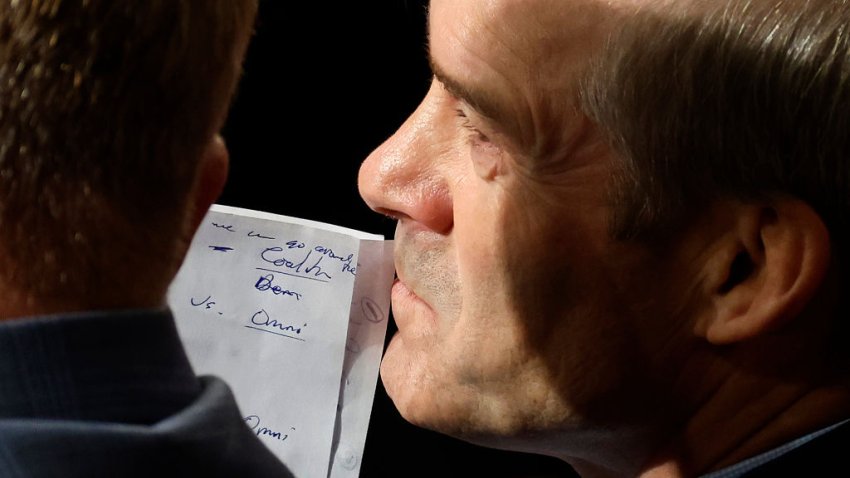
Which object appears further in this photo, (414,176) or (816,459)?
(414,176)

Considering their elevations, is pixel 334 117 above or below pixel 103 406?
below

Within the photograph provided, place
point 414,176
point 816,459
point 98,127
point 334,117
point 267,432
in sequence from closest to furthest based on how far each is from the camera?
point 98,127
point 816,459
point 414,176
point 267,432
point 334,117

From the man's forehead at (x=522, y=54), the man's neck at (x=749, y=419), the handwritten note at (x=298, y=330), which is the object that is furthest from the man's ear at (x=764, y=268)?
the handwritten note at (x=298, y=330)

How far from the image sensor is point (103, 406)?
42cm

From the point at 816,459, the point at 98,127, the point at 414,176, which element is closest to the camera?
the point at 98,127

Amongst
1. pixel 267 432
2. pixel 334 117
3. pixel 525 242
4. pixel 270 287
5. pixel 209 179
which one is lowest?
pixel 267 432

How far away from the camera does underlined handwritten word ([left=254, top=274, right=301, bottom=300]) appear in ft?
3.20

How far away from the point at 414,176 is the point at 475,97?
12cm

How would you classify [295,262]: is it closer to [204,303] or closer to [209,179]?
[204,303]

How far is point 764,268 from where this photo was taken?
0.68m

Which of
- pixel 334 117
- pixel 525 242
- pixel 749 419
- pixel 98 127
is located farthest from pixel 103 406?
pixel 334 117

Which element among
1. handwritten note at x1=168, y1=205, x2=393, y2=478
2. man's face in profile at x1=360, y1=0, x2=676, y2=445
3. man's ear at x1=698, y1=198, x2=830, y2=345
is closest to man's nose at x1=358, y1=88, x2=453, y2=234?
man's face in profile at x1=360, y1=0, x2=676, y2=445

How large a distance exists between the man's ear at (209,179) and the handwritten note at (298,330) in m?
0.46

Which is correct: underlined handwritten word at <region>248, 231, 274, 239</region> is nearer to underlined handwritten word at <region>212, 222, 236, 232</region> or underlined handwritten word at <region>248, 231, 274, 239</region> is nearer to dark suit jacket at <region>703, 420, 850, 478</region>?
underlined handwritten word at <region>212, 222, 236, 232</region>
